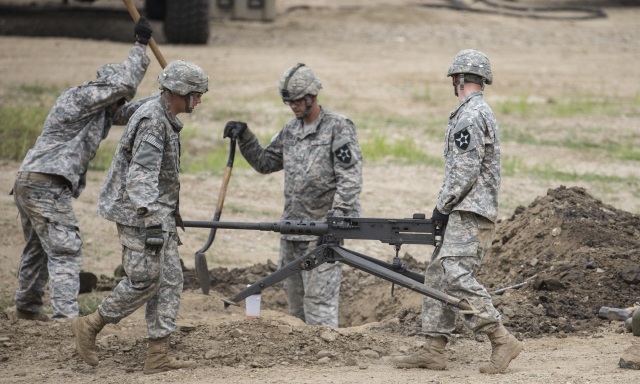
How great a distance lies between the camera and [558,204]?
36.2 ft

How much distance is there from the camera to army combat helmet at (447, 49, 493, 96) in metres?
7.88

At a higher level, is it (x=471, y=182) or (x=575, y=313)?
(x=471, y=182)

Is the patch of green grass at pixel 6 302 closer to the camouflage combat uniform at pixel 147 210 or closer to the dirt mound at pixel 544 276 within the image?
the dirt mound at pixel 544 276

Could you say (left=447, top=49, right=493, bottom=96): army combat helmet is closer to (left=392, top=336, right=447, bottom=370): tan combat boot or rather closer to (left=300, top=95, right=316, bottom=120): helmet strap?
(left=392, top=336, right=447, bottom=370): tan combat boot

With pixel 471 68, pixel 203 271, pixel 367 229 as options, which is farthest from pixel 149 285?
pixel 471 68

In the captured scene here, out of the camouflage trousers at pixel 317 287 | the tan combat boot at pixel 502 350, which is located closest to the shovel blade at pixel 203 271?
the camouflage trousers at pixel 317 287

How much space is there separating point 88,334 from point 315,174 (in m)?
2.21

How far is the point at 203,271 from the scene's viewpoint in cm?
989

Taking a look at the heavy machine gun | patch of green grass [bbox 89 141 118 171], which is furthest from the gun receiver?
patch of green grass [bbox 89 141 118 171]

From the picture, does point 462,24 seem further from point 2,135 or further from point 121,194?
point 121,194

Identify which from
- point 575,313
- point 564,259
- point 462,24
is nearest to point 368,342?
point 575,313

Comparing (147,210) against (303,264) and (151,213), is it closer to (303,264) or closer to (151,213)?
(151,213)

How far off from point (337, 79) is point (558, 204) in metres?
10.2

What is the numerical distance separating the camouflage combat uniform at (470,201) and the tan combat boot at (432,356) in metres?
0.37
